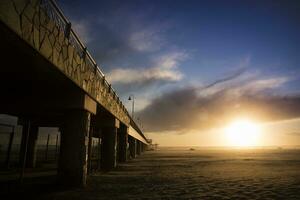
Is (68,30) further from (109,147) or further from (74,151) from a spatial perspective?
(109,147)

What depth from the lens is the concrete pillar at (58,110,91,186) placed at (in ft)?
44.0

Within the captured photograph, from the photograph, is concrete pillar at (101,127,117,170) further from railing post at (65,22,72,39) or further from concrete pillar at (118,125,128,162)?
railing post at (65,22,72,39)

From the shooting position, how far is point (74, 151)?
13406 mm

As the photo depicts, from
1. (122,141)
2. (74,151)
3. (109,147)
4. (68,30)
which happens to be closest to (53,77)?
(68,30)

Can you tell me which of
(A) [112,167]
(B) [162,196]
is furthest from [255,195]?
(A) [112,167]

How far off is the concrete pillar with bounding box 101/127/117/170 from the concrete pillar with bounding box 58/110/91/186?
10.4 metres

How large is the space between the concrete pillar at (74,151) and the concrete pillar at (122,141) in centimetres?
1869

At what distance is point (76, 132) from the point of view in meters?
13.6

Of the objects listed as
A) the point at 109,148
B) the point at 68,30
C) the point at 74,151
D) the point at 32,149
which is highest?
the point at 68,30

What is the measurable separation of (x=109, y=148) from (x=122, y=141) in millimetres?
8798

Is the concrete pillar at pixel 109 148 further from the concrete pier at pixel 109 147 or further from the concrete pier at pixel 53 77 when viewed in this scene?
the concrete pier at pixel 53 77

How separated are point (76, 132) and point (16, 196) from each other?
12.3 ft

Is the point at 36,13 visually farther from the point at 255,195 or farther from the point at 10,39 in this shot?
the point at 255,195

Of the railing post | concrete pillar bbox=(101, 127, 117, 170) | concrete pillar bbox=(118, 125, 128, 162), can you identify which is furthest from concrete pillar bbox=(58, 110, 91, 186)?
concrete pillar bbox=(118, 125, 128, 162)
